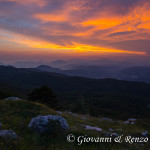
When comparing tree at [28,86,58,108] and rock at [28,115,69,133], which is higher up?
rock at [28,115,69,133]

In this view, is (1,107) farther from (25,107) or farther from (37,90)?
(37,90)

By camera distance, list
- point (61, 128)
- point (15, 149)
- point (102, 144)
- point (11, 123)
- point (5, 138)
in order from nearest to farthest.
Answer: point (15, 149), point (5, 138), point (102, 144), point (61, 128), point (11, 123)

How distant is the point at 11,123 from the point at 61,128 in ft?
8.62

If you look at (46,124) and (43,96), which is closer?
(46,124)

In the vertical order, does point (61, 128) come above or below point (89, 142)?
above

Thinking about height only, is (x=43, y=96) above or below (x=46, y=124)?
below

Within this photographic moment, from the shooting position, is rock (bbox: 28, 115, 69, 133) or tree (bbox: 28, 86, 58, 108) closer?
rock (bbox: 28, 115, 69, 133)

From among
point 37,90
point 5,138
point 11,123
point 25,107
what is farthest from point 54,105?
point 5,138

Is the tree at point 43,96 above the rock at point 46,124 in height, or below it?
below

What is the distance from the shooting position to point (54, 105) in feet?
106

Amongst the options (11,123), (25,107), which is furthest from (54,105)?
(11,123)

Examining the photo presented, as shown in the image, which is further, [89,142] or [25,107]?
[25,107]

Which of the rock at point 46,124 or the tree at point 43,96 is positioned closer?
the rock at point 46,124

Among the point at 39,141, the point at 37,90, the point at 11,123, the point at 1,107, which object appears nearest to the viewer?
the point at 39,141
